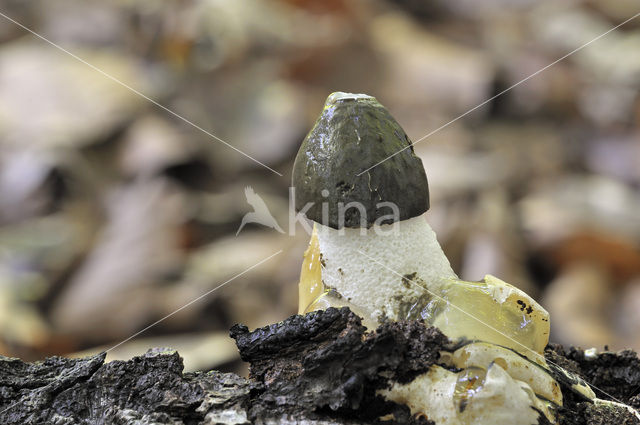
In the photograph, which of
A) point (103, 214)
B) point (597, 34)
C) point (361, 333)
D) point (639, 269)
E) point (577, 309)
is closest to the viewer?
point (361, 333)

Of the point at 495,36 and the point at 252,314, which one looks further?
the point at 495,36

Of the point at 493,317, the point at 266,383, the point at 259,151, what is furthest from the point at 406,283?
the point at 259,151

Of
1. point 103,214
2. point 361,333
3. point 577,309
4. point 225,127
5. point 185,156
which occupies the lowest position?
point 361,333

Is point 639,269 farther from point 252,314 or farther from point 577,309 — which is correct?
point 252,314

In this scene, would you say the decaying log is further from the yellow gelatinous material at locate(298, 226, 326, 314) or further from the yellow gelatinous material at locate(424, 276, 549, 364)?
the yellow gelatinous material at locate(298, 226, 326, 314)

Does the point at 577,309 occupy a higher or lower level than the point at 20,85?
lower

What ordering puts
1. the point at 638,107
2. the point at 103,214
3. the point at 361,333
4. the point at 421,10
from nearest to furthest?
the point at 361,333 → the point at 103,214 → the point at 638,107 → the point at 421,10

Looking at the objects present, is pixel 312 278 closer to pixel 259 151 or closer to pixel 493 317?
pixel 493 317

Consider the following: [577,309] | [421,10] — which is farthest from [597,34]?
[577,309]
